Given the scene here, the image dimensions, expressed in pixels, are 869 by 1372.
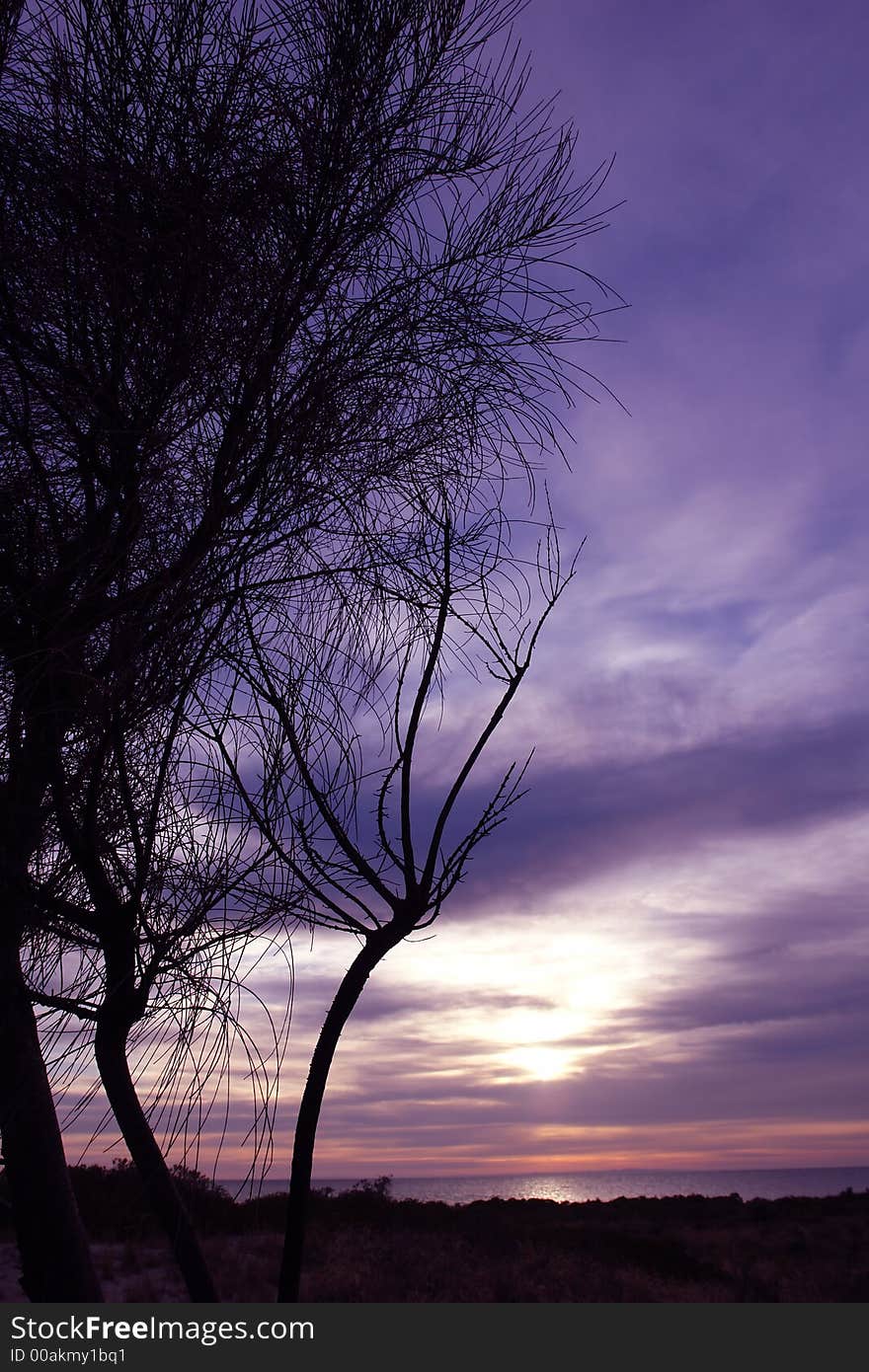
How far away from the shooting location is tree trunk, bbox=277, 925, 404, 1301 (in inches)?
106

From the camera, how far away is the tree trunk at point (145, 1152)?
2877mm

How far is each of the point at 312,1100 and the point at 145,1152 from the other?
1.75 feet

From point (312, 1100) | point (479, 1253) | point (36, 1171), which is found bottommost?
point (479, 1253)

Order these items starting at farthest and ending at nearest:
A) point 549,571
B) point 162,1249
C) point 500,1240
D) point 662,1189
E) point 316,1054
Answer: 1. point 662,1189
2. point 500,1240
3. point 162,1249
4. point 549,571
5. point 316,1054

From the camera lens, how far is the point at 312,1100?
108 inches

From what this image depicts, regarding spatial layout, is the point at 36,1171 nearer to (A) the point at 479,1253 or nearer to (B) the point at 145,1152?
(B) the point at 145,1152

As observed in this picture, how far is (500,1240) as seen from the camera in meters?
14.1

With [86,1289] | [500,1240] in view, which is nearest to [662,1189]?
[500,1240]

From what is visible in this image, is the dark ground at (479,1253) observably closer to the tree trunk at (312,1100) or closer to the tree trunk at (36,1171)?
the tree trunk at (36,1171)

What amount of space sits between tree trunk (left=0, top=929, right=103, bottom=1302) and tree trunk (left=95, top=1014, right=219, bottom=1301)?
0.55 feet

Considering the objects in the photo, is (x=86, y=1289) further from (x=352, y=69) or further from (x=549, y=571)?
(x=352, y=69)

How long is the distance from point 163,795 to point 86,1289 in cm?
136

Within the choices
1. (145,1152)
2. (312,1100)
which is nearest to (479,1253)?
(145,1152)

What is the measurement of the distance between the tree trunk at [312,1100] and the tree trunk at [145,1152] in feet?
1.13
